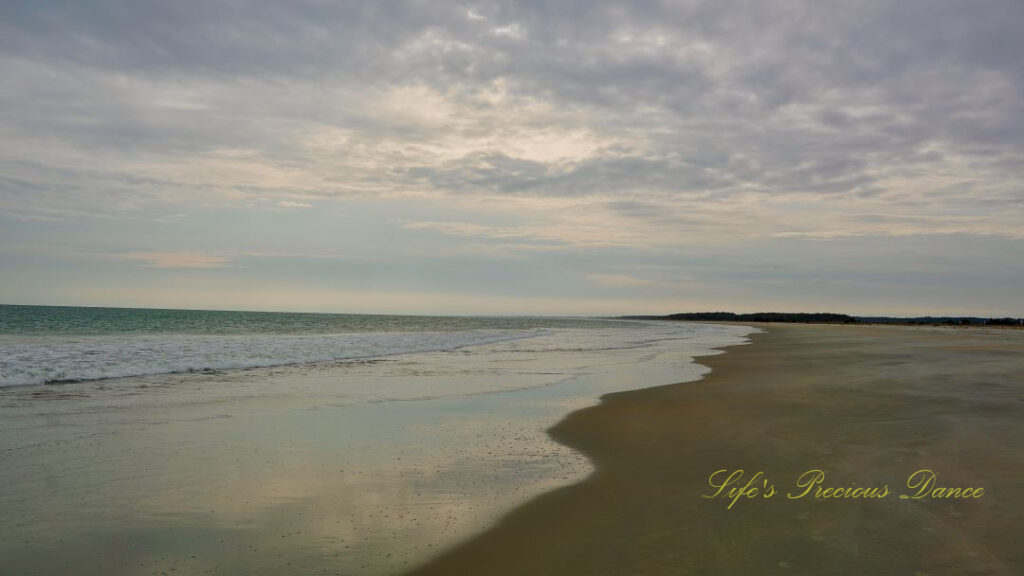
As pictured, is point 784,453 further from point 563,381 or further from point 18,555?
point 563,381

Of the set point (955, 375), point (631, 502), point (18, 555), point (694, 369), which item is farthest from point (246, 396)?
point (955, 375)

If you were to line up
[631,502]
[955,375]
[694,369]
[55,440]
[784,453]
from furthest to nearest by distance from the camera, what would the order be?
[694,369] → [955,375] → [55,440] → [784,453] → [631,502]

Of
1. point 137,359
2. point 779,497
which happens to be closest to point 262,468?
point 779,497

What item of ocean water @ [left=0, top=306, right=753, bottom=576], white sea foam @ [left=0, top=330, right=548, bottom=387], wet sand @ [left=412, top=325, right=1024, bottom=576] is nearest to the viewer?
wet sand @ [left=412, top=325, right=1024, bottom=576]

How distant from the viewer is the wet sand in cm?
487

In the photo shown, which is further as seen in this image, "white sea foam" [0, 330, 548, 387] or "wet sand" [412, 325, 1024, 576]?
"white sea foam" [0, 330, 548, 387]

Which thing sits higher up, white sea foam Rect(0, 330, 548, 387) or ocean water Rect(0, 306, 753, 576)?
white sea foam Rect(0, 330, 548, 387)

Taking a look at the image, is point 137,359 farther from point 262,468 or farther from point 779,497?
point 779,497

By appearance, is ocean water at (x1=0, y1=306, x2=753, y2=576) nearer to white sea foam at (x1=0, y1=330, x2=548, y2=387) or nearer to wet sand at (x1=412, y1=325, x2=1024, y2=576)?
white sea foam at (x1=0, y1=330, x2=548, y2=387)

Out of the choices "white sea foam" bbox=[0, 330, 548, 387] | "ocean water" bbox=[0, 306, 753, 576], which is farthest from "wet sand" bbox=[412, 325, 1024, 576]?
"white sea foam" bbox=[0, 330, 548, 387]

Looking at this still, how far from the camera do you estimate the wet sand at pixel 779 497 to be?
4.87 m

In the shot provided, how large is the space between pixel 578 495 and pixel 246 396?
409 inches

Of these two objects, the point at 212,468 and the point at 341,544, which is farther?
the point at 212,468

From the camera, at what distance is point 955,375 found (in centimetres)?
1684
